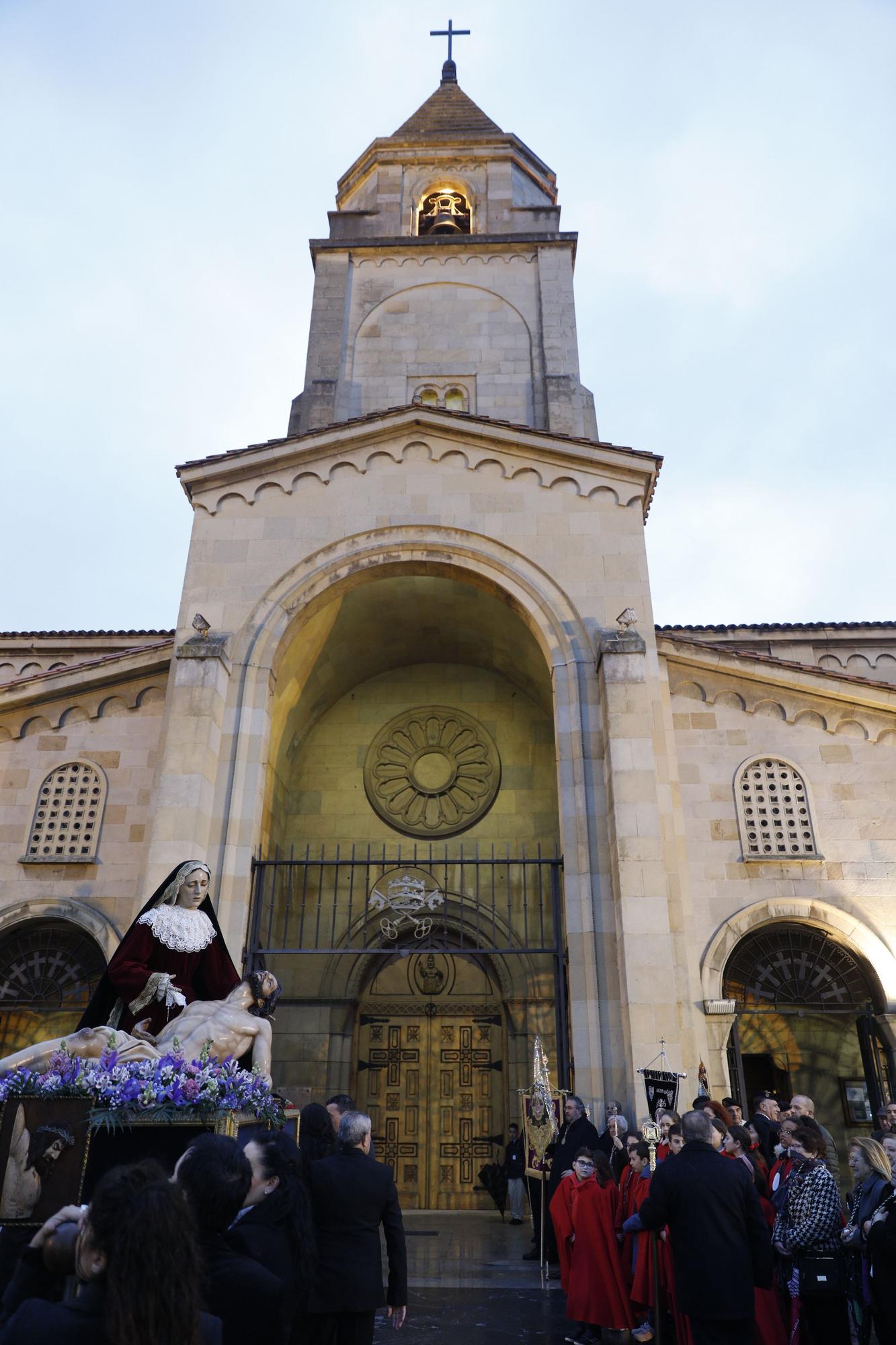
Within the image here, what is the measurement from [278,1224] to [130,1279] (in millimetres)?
1672

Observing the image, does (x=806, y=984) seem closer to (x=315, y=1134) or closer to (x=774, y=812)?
(x=774, y=812)

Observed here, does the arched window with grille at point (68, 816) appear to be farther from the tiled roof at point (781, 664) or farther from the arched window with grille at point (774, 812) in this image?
the arched window with grille at point (774, 812)

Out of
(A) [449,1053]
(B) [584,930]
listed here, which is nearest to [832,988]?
(B) [584,930]

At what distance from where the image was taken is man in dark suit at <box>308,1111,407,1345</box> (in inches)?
165

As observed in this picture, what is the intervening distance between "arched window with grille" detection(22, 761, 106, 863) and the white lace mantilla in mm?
6718

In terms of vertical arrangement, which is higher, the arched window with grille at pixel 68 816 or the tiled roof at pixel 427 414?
the tiled roof at pixel 427 414

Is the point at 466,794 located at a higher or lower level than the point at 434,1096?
higher

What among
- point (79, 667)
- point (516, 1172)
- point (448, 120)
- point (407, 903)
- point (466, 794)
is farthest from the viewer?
point (448, 120)

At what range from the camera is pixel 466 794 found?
52.5 ft

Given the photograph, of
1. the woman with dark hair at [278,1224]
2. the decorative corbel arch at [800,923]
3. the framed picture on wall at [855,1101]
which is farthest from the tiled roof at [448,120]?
the woman with dark hair at [278,1224]

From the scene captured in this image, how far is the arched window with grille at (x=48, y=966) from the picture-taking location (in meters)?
12.1

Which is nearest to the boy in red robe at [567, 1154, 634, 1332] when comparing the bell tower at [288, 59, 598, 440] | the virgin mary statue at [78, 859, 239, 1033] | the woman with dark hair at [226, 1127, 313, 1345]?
the virgin mary statue at [78, 859, 239, 1033]

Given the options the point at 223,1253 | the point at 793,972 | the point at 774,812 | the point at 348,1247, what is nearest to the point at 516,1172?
the point at 793,972

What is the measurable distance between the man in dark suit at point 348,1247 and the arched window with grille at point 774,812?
27.3 ft
